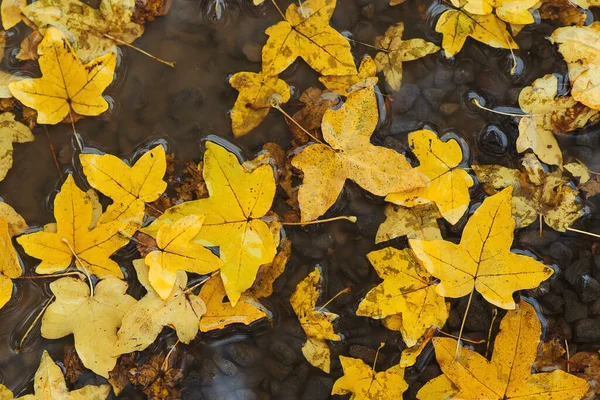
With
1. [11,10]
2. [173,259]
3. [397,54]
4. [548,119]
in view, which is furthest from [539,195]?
[11,10]

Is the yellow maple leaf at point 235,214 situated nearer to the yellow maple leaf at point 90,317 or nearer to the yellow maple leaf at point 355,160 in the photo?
the yellow maple leaf at point 355,160

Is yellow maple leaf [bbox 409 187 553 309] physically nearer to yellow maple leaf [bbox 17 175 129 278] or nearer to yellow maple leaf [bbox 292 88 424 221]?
yellow maple leaf [bbox 292 88 424 221]

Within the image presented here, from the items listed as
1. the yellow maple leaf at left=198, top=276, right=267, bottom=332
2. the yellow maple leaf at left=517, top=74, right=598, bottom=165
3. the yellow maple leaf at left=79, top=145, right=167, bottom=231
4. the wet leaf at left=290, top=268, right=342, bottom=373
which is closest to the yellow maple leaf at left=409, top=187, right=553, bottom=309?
the yellow maple leaf at left=517, top=74, right=598, bottom=165

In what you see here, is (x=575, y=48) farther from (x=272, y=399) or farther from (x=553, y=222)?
(x=272, y=399)

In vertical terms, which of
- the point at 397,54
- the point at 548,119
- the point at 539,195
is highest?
the point at 397,54

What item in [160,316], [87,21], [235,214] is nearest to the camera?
[235,214]

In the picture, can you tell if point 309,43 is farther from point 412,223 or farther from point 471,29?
point 412,223

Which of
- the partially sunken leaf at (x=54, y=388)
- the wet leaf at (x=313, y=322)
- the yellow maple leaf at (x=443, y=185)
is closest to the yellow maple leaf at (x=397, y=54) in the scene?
the yellow maple leaf at (x=443, y=185)
